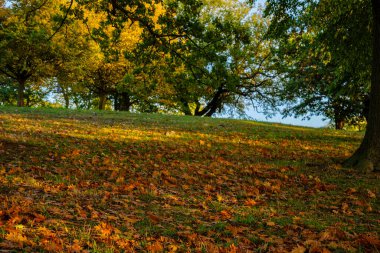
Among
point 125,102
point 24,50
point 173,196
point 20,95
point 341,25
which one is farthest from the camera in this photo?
point 125,102

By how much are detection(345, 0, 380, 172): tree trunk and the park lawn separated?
479 mm

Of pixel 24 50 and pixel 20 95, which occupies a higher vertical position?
pixel 24 50

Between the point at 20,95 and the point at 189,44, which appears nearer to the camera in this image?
the point at 189,44

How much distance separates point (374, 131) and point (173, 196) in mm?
6798

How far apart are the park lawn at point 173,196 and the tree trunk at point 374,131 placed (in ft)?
1.57

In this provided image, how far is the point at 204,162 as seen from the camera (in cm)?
996

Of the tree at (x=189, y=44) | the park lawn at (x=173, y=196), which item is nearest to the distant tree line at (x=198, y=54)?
the tree at (x=189, y=44)

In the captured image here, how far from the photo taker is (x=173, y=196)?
21.9 ft

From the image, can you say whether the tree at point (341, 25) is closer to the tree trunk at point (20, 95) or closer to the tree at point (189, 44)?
the tree at point (189, 44)

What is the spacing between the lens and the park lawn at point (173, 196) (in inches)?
175

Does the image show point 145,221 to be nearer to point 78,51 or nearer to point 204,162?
point 204,162

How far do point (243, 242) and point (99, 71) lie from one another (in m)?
33.5

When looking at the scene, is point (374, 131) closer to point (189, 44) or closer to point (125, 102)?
point (189, 44)

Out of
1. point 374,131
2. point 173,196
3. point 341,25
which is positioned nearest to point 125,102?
point 341,25
